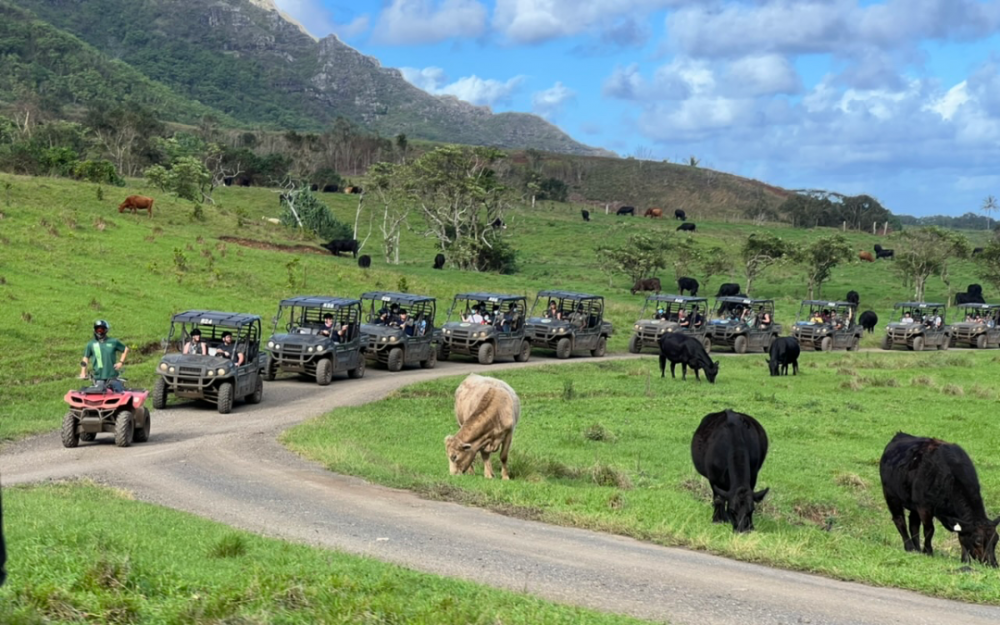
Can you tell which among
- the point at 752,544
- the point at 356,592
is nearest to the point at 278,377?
the point at 752,544

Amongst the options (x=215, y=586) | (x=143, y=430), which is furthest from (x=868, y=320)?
(x=215, y=586)

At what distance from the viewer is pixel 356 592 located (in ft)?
26.2

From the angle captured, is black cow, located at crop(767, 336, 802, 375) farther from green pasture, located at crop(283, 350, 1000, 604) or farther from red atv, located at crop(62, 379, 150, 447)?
red atv, located at crop(62, 379, 150, 447)

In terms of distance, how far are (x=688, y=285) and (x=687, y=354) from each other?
35.0 m

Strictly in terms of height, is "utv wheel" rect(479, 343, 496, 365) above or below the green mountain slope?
below

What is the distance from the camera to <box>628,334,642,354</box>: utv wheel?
43.5 metres

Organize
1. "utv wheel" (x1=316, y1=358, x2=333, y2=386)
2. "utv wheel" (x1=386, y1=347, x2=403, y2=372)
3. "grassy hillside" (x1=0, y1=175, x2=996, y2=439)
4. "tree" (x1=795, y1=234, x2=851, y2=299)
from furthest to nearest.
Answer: "tree" (x1=795, y1=234, x2=851, y2=299)
"utv wheel" (x1=386, y1=347, x2=403, y2=372)
"utv wheel" (x1=316, y1=358, x2=333, y2=386)
"grassy hillside" (x1=0, y1=175, x2=996, y2=439)

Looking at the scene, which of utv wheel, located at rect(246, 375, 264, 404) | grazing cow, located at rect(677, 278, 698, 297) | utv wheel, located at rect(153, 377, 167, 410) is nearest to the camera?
utv wheel, located at rect(153, 377, 167, 410)

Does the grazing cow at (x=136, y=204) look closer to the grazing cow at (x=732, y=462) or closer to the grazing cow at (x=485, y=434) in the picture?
the grazing cow at (x=485, y=434)

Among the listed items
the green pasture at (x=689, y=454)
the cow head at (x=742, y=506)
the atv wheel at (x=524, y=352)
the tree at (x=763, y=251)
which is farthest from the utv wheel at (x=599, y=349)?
the cow head at (x=742, y=506)

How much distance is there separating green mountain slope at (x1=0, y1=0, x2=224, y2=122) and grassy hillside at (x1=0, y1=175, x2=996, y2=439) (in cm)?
A: 9696

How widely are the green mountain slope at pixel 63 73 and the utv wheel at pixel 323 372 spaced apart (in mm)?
127059

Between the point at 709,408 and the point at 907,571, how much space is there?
1604 centimetres

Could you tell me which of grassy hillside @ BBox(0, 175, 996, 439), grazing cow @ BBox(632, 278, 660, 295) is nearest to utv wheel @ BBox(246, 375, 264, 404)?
grassy hillside @ BBox(0, 175, 996, 439)
